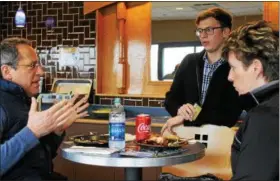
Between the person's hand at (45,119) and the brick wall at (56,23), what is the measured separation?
8.04ft

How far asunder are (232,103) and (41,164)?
1290 millimetres

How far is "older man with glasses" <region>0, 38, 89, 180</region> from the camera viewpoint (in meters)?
1.71

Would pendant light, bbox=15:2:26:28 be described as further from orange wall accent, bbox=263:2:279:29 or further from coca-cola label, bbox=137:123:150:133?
coca-cola label, bbox=137:123:150:133

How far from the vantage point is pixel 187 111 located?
93.5 inches

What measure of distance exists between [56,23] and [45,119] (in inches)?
107

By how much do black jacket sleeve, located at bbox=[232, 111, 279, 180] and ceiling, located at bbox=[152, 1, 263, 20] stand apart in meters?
2.43

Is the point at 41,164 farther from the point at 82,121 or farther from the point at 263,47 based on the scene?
the point at 82,121

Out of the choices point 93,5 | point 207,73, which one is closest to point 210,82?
point 207,73

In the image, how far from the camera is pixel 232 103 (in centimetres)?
258

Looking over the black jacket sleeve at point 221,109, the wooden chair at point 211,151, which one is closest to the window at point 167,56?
the black jacket sleeve at point 221,109

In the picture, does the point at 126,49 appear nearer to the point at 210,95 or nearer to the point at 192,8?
the point at 192,8

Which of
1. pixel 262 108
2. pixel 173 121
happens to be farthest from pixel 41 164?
pixel 262 108

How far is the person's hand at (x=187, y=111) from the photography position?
A: 236 centimetres

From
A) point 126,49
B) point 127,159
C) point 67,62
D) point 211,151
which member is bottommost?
point 211,151
